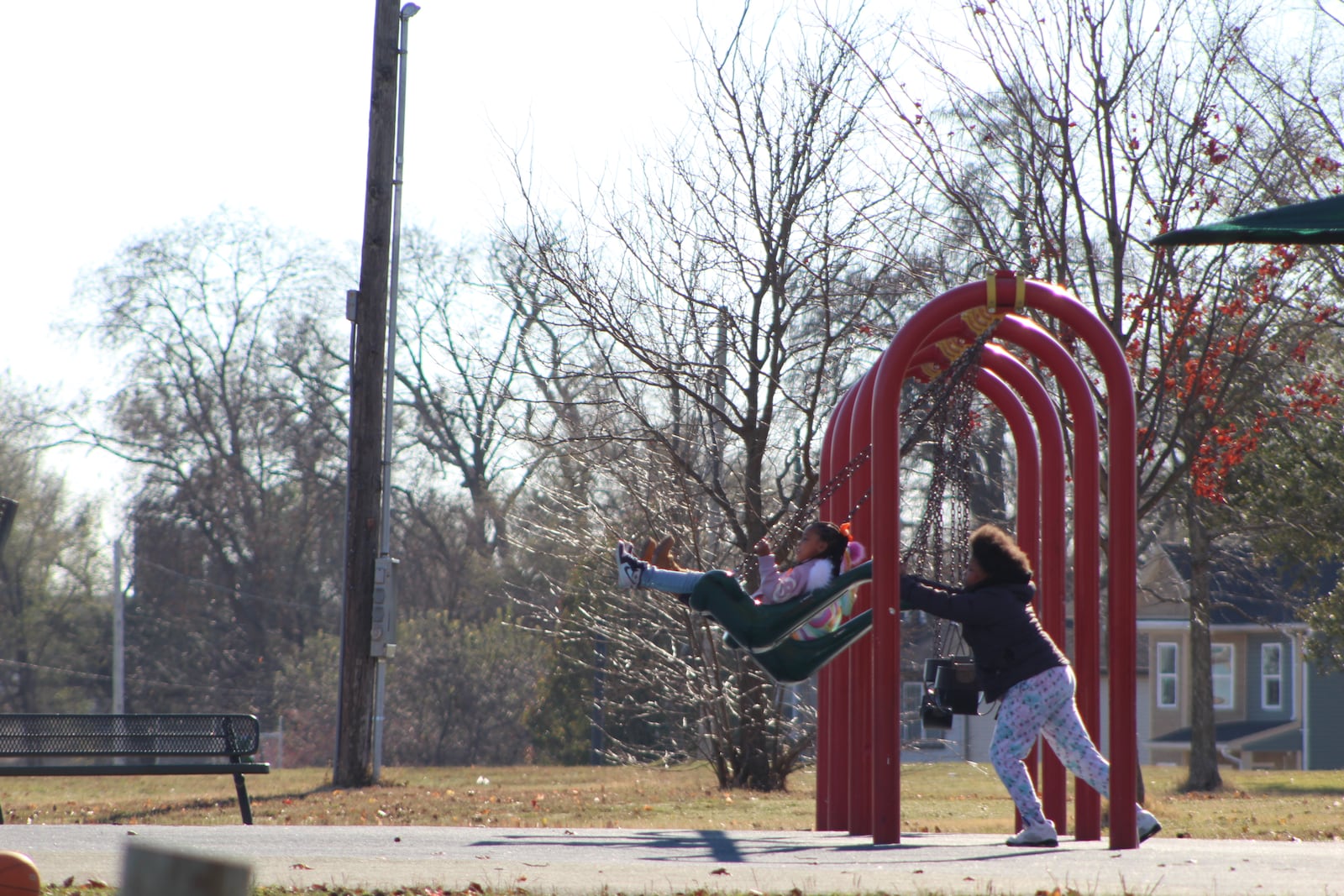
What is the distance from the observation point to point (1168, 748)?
37250 millimetres

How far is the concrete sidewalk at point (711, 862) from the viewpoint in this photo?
20.7 ft

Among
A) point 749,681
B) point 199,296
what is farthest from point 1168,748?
point 199,296

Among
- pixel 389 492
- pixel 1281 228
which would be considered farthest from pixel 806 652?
pixel 389 492

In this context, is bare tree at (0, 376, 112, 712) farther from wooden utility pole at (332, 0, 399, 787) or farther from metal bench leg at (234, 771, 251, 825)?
metal bench leg at (234, 771, 251, 825)

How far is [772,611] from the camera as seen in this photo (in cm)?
856

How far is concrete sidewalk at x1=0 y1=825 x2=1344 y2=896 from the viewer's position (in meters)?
6.30

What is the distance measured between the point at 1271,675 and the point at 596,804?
86.5 feet

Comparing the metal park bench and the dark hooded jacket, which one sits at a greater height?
the dark hooded jacket

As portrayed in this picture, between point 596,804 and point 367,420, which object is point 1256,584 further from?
point 367,420

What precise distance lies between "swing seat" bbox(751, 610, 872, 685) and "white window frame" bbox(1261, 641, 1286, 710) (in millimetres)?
30524

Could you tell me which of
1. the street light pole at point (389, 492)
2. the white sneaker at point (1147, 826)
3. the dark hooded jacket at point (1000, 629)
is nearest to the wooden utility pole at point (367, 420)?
the street light pole at point (389, 492)

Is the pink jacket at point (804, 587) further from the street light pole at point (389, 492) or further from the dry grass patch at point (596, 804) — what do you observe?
the street light pole at point (389, 492)

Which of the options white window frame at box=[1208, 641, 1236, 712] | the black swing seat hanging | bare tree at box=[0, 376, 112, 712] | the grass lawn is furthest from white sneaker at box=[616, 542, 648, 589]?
bare tree at box=[0, 376, 112, 712]

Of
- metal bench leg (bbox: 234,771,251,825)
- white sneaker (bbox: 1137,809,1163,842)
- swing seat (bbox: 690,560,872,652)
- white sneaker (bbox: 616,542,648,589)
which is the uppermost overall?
white sneaker (bbox: 616,542,648,589)
